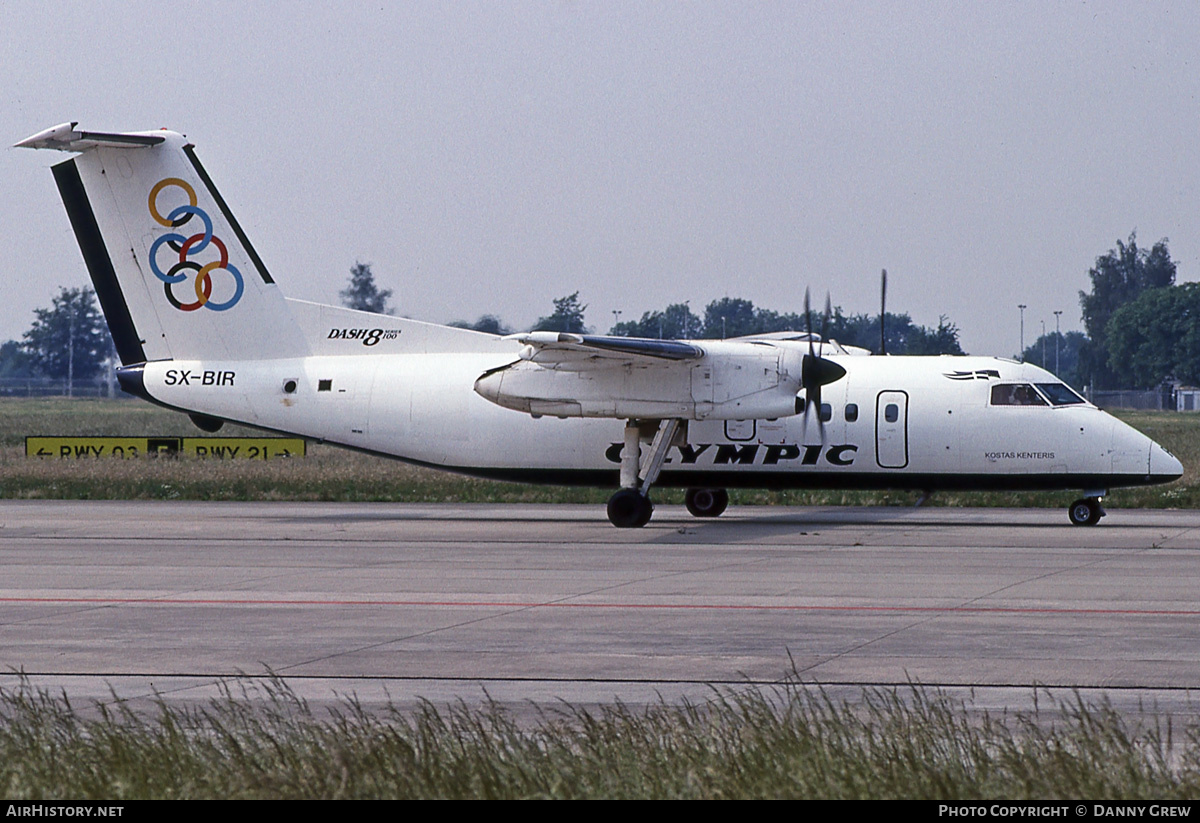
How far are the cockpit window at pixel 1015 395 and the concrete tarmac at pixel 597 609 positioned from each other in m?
2.27

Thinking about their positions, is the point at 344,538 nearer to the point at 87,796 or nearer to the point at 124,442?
the point at 87,796

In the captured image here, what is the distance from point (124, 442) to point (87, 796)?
3972 cm

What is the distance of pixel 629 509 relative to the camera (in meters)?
25.6

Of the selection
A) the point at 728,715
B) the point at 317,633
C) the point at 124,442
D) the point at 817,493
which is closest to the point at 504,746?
the point at 728,715

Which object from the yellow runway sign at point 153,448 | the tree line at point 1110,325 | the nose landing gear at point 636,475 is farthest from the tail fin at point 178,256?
the tree line at point 1110,325

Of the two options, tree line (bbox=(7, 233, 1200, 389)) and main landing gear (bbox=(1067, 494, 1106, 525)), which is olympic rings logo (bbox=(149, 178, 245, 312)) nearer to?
main landing gear (bbox=(1067, 494, 1106, 525))

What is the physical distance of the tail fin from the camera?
91.7ft

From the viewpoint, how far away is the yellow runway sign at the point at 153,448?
44188 mm

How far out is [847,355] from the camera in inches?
1121

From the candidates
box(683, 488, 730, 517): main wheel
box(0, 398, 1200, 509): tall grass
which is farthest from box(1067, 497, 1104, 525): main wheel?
box(683, 488, 730, 517): main wheel

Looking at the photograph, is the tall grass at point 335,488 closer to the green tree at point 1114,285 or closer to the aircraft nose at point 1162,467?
the aircraft nose at point 1162,467

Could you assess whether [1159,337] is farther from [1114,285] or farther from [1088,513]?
[1088,513]

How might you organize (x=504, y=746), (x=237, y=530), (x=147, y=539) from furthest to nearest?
(x=237, y=530) < (x=147, y=539) < (x=504, y=746)
